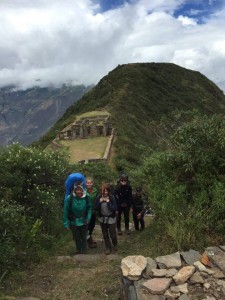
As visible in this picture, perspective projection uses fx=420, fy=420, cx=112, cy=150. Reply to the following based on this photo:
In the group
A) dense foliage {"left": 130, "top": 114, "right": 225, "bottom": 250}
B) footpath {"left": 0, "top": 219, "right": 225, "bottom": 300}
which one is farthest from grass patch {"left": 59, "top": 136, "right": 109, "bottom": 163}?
footpath {"left": 0, "top": 219, "right": 225, "bottom": 300}

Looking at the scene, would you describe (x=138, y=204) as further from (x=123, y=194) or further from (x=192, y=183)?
(x=192, y=183)

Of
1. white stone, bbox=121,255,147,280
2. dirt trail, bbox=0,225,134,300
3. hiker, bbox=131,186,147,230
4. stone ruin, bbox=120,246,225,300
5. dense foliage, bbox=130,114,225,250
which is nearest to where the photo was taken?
stone ruin, bbox=120,246,225,300

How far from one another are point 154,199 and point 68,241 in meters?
2.52

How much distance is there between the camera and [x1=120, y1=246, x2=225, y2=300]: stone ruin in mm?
5348

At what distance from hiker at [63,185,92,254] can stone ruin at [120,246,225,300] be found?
2.04 meters

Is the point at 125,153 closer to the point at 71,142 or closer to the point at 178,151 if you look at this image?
the point at 71,142

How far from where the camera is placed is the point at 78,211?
308 inches

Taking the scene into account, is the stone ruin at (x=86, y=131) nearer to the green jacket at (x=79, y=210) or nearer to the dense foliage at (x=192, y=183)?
the dense foliage at (x=192, y=183)

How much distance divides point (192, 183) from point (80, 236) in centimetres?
242

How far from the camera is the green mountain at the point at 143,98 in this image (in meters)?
49.0

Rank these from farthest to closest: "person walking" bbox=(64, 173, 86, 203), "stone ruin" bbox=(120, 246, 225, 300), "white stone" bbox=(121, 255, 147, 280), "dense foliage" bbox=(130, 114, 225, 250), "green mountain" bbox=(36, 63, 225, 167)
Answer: "green mountain" bbox=(36, 63, 225, 167) → "person walking" bbox=(64, 173, 86, 203) → "dense foliage" bbox=(130, 114, 225, 250) → "white stone" bbox=(121, 255, 147, 280) → "stone ruin" bbox=(120, 246, 225, 300)

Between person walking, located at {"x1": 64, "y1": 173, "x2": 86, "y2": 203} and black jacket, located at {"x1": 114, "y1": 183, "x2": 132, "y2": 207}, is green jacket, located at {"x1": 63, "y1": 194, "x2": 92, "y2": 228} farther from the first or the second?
black jacket, located at {"x1": 114, "y1": 183, "x2": 132, "y2": 207}

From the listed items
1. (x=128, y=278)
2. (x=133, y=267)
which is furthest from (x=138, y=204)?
(x=128, y=278)

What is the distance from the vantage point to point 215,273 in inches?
224
